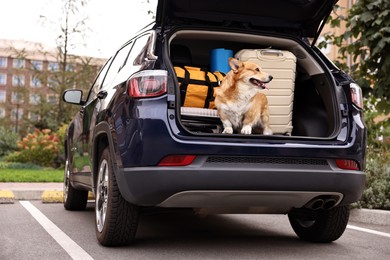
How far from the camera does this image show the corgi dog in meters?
4.77

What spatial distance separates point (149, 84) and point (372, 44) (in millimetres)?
6950

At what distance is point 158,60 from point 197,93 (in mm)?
736

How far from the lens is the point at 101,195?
4945 millimetres

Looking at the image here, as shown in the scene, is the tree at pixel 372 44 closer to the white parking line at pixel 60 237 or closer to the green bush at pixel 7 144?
the white parking line at pixel 60 237

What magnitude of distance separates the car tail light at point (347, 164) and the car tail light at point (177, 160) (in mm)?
1154

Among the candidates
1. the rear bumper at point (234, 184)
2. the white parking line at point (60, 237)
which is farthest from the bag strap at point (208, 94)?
the white parking line at point (60, 237)

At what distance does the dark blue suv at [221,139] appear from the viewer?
13.4 feet

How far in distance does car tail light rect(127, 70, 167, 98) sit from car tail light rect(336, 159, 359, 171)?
4.68 feet

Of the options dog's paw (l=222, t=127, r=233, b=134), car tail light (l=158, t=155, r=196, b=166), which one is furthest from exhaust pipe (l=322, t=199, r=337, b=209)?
car tail light (l=158, t=155, r=196, b=166)

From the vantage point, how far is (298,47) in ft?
16.7

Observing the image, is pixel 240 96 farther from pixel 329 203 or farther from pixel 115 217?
pixel 115 217

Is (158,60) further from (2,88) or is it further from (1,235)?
(2,88)

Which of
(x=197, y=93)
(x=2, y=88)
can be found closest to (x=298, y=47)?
(x=197, y=93)

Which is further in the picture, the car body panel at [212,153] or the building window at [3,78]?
the building window at [3,78]
